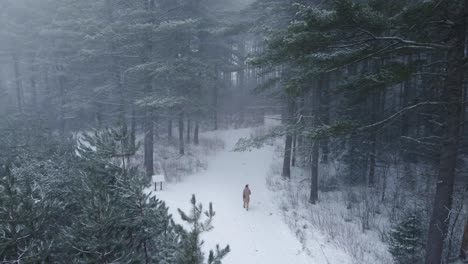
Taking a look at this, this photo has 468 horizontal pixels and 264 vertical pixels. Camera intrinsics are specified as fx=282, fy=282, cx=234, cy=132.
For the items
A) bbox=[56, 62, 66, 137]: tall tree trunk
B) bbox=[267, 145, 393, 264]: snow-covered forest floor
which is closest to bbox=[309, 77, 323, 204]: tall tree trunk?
bbox=[267, 145, 393, 264]: snow-covered forest floor

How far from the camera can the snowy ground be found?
9.77 m

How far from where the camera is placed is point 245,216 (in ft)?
42.9

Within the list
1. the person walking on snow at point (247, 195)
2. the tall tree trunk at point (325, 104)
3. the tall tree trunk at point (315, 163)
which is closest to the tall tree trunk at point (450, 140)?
the tall tree trunk at point (325, 104)

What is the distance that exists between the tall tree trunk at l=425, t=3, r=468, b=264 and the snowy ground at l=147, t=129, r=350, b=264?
307 centimetres

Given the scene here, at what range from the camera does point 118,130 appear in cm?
670

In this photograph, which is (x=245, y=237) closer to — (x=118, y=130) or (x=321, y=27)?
(x=118, y=130)

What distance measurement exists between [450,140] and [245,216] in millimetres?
8678

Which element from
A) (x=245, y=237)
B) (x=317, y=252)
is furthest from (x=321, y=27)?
(x=245, y=237)

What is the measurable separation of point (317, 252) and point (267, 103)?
29913 millimetres

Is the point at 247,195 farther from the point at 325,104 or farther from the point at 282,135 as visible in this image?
the point at 325,104

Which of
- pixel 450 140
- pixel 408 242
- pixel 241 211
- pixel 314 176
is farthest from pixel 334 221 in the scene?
pixel 450 140

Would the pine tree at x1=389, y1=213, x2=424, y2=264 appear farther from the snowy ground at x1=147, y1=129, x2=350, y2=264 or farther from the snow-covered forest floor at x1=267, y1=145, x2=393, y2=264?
the snowy ground at x1=147, y1=129, x2=350, y2=264

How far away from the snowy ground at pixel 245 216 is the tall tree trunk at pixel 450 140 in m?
3.07

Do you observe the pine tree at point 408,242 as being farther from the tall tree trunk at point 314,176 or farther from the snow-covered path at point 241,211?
the tall tree trunk at point 314,176
